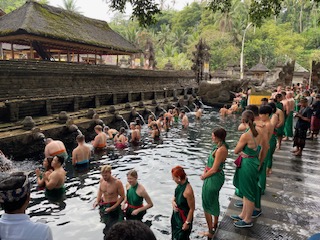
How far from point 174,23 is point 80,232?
67410 mm

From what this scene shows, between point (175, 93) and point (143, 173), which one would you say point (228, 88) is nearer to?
point (175, 93)

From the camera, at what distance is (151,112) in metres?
19.5

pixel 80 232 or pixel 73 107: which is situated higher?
pixel 73 107

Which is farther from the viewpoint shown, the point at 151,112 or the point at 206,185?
the point at 151,112

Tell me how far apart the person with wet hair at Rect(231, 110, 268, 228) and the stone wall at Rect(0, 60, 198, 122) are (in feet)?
34.0

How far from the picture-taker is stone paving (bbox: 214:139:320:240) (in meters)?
4.40

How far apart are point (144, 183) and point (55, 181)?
2.65 m

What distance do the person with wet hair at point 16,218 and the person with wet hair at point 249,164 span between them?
3.38 m

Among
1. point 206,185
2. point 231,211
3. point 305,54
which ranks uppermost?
point 305,54

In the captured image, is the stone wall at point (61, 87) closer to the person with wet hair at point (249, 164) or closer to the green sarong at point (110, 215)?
the green sarong at point (110, 215)

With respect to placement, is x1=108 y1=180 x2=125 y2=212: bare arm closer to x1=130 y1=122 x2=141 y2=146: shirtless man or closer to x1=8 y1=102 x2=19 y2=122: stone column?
x1=130 y1=122 x2=141 y2=146: shirtless man

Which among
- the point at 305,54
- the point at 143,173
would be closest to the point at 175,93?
the point at 143,173

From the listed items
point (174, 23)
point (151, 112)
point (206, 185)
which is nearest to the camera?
point (206, 185)

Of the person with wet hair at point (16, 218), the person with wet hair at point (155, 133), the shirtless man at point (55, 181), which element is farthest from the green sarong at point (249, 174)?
the person with wet hair at point (155, 133)
